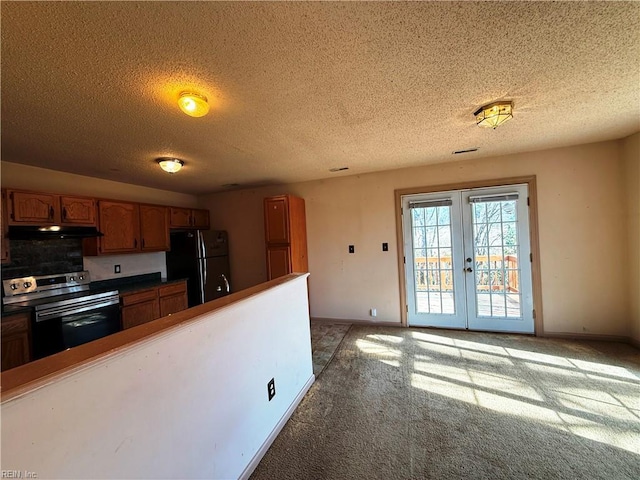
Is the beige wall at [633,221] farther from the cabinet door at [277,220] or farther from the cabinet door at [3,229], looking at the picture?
the cabinet door at [3,229]

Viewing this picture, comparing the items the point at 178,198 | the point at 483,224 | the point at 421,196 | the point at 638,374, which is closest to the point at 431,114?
the point at 421,196

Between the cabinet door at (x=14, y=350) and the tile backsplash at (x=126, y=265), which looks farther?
the tile backsplash at (x=126, y=265)

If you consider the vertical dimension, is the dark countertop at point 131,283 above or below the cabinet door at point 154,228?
below

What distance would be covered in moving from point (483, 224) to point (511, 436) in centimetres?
244

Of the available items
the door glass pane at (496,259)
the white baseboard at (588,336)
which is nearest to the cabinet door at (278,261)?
the door glass pane at (496,259)

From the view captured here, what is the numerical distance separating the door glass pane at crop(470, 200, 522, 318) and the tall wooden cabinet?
249cm

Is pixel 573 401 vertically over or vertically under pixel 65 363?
under

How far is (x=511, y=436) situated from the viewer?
170cm

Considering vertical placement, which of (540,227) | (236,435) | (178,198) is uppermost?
(178,198)

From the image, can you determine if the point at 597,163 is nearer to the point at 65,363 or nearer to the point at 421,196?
the point at 421,196

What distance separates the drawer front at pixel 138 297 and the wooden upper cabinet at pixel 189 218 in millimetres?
A: 1104

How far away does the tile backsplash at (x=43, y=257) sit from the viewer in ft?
8.69

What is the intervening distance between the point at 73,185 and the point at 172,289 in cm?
178

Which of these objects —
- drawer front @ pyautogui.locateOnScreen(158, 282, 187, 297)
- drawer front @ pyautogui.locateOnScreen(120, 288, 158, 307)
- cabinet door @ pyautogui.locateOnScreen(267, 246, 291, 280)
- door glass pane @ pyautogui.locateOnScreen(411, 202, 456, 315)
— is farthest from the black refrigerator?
door glass pane @ pyautogui.locateOnScreen(411, 202, 456, 315)
